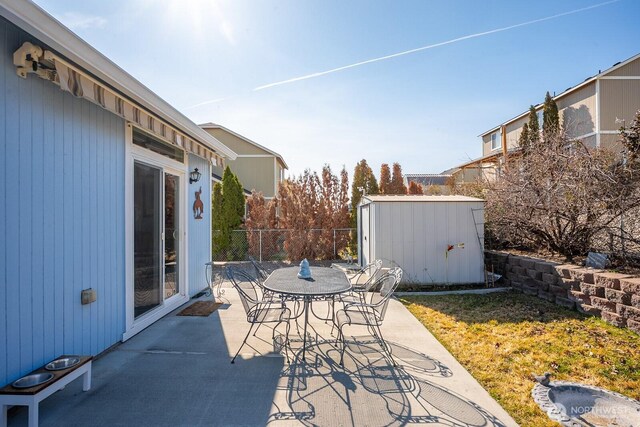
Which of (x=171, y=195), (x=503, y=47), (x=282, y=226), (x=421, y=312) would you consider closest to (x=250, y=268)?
(x=282, y=226)

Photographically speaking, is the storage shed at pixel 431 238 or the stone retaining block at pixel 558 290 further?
the storage shed at pixel 431 238

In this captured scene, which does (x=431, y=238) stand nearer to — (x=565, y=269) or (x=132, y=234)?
(x=565, y=269)

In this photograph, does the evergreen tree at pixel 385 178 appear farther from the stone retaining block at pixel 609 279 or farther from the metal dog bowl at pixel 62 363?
the metal dog bowl at pixel 62 363

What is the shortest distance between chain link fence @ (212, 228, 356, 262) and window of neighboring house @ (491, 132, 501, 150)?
16.2 metres

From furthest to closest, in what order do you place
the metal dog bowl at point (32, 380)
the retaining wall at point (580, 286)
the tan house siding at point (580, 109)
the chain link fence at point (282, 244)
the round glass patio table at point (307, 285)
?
the tan house siding at point (580, 109)
the chain link fence at point (282, 244)
the retaining wall at point (580, 286)
the round glass patio table at point (307, 285)
the metal dog bowl at point (32, 380)

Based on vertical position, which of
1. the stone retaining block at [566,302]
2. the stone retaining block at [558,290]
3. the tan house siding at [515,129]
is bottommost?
the stone retaining block at [566,302]

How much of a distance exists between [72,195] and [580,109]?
19.4 m

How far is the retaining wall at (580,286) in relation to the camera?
12.6 ft

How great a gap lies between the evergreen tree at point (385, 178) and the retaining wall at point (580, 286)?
5.64 meters

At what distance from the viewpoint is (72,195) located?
2.92 metres

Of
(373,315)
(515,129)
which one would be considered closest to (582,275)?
(373,315)

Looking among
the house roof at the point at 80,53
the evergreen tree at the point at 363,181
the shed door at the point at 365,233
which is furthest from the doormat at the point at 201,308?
the evergreen tree at the point at 363,181

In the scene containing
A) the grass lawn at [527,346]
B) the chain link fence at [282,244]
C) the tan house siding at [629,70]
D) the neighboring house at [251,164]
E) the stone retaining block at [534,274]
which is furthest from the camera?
the neighboring house at [251,164]

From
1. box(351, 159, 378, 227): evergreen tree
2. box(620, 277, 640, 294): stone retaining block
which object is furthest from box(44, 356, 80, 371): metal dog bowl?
box(351, 159, 378, 227): evergreen tree
